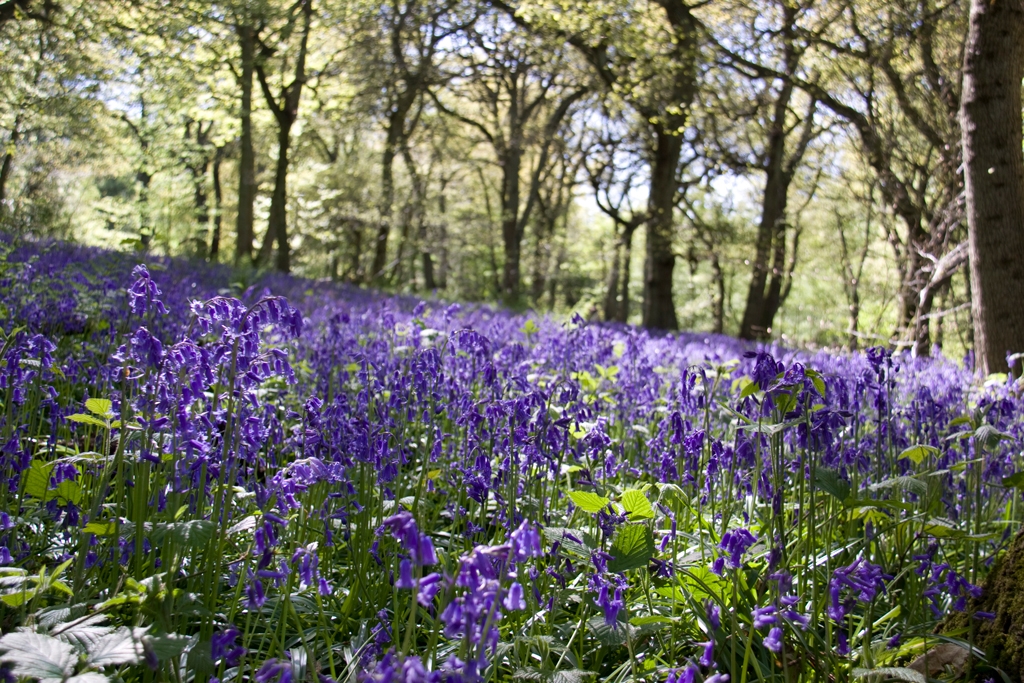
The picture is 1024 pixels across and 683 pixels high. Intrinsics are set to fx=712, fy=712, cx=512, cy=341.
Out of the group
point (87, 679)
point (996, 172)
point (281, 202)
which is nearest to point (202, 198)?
point (281, 202)

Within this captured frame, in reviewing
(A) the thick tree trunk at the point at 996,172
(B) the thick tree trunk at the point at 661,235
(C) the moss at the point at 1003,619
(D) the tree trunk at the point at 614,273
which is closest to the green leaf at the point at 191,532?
(C) the moss at the point at 1003,619

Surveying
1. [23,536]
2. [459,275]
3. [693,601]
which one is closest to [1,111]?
[23,536]

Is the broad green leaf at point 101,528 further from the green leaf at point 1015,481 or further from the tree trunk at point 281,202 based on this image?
the tree trunk at point 281,202

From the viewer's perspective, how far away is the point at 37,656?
4.50 feet

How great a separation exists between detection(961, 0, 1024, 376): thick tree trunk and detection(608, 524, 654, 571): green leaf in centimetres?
443

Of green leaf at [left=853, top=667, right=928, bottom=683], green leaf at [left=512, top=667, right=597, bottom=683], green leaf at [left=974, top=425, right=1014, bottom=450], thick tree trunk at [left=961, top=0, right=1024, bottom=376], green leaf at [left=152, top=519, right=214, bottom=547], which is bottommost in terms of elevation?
green leaf at [left=512, top=667, right=597, bottom=683]

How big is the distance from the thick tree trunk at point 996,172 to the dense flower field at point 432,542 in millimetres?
1953

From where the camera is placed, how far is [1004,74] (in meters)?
5.17

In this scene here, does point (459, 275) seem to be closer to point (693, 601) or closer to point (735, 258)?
point (735, 258)

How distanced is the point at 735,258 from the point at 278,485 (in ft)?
64.7

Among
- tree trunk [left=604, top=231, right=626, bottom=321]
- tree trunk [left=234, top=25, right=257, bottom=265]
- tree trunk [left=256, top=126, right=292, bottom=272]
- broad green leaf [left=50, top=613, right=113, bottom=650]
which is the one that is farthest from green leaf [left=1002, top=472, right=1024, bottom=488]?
tree trunk [left=604, top=231, right=626, bottom=321]

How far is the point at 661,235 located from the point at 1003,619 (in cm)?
1525

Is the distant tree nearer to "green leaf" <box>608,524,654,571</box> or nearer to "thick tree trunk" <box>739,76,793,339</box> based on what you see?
"thick tree trunk" <box>739,76,793,339</box>

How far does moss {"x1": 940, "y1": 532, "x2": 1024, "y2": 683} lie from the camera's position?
206cm
